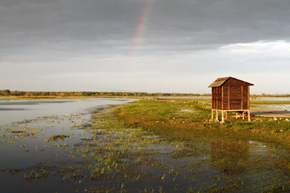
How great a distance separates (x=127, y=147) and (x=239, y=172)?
9.01 meters

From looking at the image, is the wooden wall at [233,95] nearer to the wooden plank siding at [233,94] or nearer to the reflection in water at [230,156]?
the wooden plank siding at [233,94]

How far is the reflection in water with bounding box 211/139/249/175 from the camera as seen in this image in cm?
1322

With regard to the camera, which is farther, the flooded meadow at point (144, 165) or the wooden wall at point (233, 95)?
the wooden wall at point (233, 95)

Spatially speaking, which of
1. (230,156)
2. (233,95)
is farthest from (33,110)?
(230,156)

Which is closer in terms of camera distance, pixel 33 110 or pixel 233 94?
pixel 233 94

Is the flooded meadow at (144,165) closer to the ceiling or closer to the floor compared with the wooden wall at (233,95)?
closer to the floor

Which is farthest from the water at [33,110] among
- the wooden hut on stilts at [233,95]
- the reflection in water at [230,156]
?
the wooden hut on stilts at [233,95]

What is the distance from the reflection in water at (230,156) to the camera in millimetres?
13220

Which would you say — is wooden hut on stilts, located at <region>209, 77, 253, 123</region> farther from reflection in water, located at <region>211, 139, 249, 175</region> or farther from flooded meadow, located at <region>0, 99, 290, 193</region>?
reflection in water, located at <region>211, 139, 249, 175</region>

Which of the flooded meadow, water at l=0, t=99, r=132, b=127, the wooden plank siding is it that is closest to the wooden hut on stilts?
the wooden plank siding

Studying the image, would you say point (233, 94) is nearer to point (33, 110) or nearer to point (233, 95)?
point (233, 95)

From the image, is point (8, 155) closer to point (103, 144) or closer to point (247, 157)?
point (103, 144)

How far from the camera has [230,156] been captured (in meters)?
15.7

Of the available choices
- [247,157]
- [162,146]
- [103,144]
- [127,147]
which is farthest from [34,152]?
[247,157]
